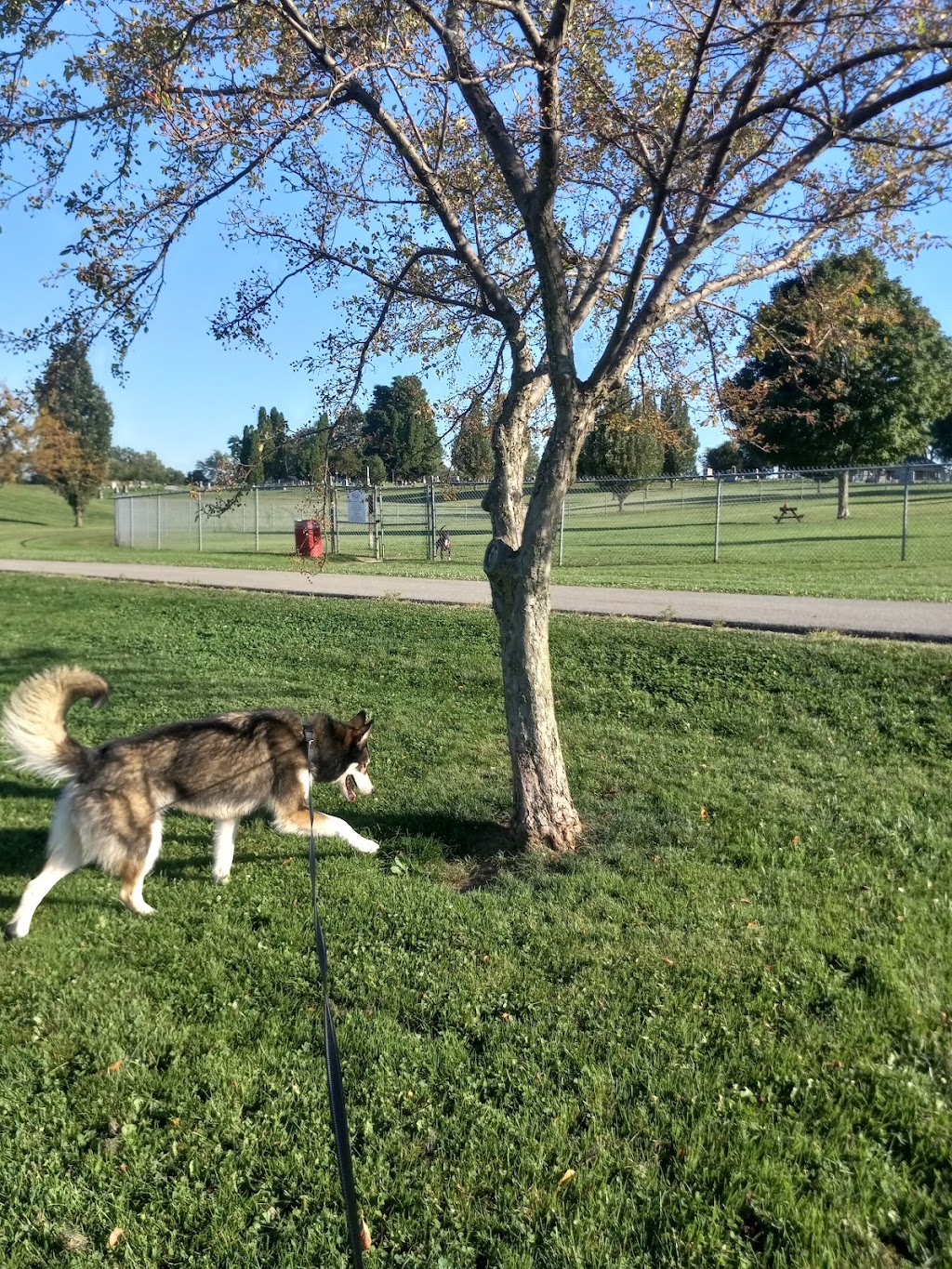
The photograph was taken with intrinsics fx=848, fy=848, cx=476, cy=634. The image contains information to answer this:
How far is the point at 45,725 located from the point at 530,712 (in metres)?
2.93

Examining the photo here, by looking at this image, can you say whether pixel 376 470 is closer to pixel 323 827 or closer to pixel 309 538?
pixel 323 827

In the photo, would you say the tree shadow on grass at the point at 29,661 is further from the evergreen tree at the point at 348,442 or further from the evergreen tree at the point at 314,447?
the evergreen tree at the point at 348,442

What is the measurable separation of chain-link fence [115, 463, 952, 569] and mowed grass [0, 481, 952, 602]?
95 mm

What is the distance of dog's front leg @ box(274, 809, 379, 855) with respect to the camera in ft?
18.1

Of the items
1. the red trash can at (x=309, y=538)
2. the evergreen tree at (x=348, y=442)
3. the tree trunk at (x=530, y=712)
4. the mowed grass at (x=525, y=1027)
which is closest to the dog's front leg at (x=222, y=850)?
the mowed grass at (x=525, y=1027)

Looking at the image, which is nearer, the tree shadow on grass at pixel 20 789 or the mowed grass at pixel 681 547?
the tree shadow on grass at pixel 20 789

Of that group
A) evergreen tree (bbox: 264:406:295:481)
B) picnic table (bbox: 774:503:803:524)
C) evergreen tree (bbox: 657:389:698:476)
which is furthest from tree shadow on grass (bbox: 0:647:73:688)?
picnic table (bbox: 774:503:803:524)

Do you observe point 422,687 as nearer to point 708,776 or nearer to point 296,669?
point 296,669

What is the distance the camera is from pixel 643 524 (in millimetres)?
37469

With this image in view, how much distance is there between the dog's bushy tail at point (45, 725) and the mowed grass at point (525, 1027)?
925 mm

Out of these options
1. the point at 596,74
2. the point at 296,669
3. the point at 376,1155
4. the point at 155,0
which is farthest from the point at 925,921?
the point at 296,669

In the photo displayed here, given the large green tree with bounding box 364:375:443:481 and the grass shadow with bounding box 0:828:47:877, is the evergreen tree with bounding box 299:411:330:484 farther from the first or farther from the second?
the grass shadow with bounding box 0:828:47:877

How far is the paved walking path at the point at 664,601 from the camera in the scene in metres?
10.2

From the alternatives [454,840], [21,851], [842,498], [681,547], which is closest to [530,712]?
[454,840]
